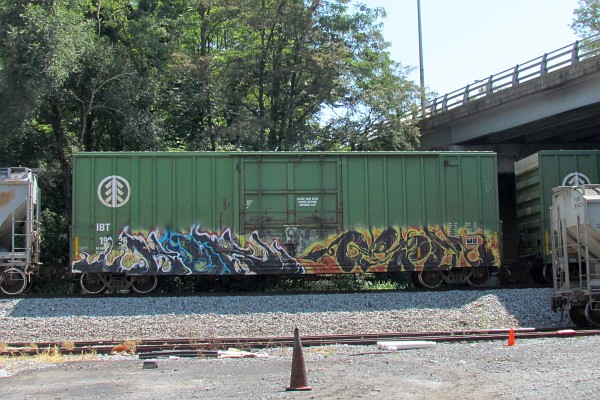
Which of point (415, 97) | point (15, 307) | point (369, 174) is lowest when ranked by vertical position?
point (15, 307)

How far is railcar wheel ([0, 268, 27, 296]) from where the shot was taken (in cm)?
1524

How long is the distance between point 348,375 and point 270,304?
5.56 meters

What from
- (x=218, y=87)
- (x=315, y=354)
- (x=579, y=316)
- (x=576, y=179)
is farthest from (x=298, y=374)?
(x=218, y=87)

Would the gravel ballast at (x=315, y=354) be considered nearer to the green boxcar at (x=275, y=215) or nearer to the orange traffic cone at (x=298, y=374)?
the orange traffic cone at (x=298, y=374)

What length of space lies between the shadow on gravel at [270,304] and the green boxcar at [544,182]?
10.1 ft

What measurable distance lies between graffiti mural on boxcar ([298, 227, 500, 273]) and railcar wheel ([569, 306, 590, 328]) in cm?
354

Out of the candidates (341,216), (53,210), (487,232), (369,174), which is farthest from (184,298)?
(53,210)

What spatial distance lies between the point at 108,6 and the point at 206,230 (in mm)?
13855

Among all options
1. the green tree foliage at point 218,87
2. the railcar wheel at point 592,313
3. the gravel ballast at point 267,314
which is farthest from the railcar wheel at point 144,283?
the railcar wheel at point 592,313

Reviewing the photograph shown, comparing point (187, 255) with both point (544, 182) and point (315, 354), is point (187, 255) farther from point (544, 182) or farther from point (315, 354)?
point (544, 182)

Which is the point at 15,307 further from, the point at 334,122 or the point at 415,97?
the point at 415,97

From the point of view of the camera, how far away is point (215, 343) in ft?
35.2

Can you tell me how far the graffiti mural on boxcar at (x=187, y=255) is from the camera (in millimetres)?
15188

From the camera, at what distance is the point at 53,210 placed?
2338 centimetres
